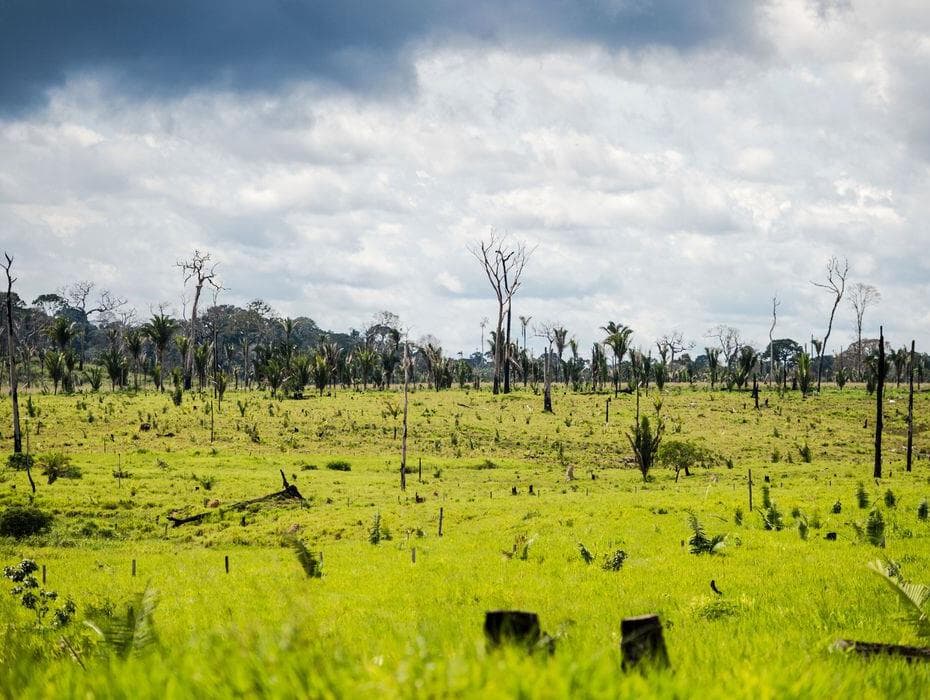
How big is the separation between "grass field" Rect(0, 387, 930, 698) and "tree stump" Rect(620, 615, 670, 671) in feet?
0.57

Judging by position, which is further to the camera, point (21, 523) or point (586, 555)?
point (21, 523)

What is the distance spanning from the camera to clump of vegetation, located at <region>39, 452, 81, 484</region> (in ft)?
95.8

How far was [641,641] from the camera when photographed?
3.24 m

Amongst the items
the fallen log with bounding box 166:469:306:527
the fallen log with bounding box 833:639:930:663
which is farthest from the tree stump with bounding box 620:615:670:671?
the fallen log with bounding box 166:469:306:527

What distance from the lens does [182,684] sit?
9.02 feet

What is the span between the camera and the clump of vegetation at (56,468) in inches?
1150

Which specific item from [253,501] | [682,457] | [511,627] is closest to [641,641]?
[511,627]

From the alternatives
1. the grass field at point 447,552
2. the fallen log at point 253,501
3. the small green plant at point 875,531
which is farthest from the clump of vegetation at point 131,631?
the fallen log at point 253,501

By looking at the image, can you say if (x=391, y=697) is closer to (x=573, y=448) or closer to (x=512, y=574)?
(x=512, y=574)

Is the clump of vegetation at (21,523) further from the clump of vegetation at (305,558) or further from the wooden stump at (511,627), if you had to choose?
the wooden stump at (511,627)

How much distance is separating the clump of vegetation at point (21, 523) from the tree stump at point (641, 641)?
24823mm

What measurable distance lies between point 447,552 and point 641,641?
589 inches

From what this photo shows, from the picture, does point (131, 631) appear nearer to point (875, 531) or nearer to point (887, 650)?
point (887, 650)

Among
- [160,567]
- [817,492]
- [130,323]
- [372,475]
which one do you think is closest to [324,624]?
[160,567]
